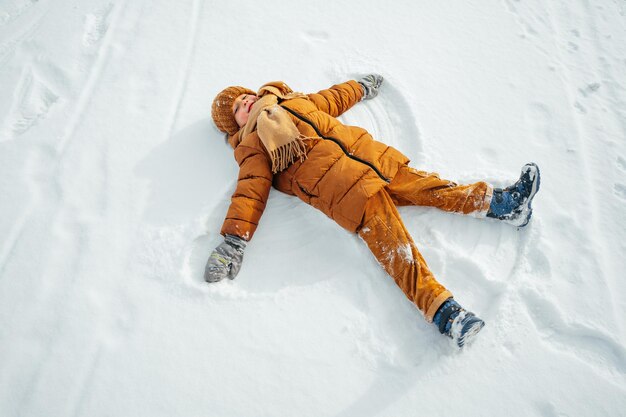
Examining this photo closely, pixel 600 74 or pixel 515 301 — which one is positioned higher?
pixel 600 74

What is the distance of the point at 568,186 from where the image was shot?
271cm

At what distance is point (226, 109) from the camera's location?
2.85 m

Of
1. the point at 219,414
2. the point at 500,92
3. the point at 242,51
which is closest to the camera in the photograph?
the point at 219,414

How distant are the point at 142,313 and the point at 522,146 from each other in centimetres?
284

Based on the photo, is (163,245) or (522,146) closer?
(163,245)

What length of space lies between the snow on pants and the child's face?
44.6 inches

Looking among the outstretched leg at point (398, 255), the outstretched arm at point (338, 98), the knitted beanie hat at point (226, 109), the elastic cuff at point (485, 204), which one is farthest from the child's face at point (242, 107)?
the elastic cuff at point (485, 204)

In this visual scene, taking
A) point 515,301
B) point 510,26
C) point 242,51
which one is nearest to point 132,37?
point 242,51

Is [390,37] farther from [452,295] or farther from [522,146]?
[452,295]

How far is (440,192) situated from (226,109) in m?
1.62

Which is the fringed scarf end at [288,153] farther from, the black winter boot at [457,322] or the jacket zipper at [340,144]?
the black winter boot at [457,322]

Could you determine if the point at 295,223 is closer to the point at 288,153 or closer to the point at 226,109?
the point at 288,153

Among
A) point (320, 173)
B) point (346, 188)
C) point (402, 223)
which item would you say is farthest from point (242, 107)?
point (402, 223)

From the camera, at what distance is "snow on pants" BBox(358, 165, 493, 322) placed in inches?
84.0
